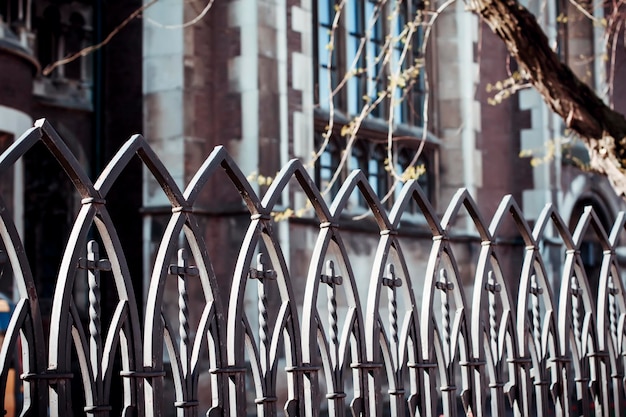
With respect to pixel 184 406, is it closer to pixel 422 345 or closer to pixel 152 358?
pixel 152 358

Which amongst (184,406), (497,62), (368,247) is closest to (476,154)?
(497,62)

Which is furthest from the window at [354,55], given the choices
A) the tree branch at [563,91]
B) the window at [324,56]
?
the tree branch at [563,91]

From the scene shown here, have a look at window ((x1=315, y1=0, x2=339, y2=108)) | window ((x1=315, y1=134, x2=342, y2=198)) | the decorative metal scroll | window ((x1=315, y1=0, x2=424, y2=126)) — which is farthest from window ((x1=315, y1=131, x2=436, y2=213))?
the decorative metal scroll

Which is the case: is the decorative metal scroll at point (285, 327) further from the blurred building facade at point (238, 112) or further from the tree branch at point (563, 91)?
the blurred building facade at point (238, 112)

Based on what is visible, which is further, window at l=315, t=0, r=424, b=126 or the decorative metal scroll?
window at l=315, t=0, r=424, b=126

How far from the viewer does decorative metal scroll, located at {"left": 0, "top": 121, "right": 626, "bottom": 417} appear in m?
2.30

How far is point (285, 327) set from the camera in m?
2.83

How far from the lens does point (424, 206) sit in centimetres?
328

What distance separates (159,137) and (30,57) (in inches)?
58.9

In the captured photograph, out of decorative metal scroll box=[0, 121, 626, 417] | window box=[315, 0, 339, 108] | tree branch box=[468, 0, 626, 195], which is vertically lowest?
decorative metal scroll box=[0, 121, 626, 417]

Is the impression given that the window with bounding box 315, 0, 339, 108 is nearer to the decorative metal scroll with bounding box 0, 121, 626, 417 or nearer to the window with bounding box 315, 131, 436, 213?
the window with bounding box 315, 131, 436, 213

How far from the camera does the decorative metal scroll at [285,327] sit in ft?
7.55

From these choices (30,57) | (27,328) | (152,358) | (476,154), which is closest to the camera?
(27,328)

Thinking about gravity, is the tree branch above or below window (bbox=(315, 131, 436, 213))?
below
